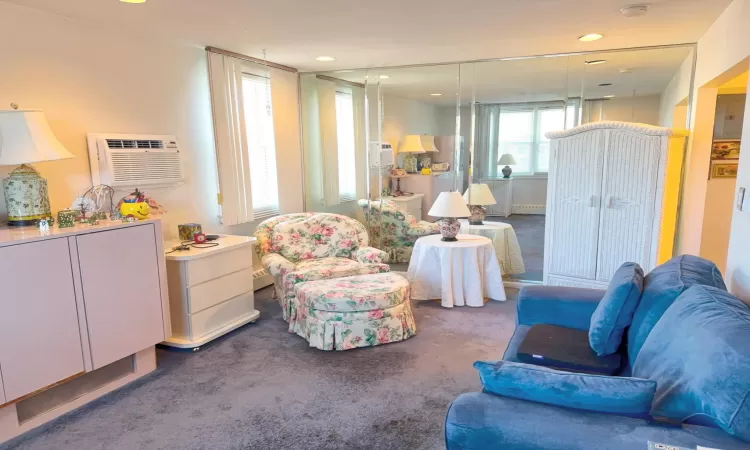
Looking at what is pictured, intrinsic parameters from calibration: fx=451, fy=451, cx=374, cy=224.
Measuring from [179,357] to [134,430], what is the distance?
2.82 feet

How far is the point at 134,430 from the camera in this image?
7.58ft

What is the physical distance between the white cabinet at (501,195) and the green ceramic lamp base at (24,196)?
3.77 m

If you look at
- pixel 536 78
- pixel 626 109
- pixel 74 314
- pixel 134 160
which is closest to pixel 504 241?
pixel 536 78

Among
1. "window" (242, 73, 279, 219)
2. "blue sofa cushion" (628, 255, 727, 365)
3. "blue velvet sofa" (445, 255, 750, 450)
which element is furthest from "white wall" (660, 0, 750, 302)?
"window" (242, 73, 279, 219)

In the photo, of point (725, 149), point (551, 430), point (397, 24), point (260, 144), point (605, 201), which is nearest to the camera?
point (551, 430)

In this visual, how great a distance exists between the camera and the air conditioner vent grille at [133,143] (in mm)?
3134

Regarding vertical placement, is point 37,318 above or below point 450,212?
below

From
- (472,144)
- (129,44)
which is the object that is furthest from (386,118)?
(129,44)

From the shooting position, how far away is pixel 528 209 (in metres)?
4.70

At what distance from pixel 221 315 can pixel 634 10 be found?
349cm

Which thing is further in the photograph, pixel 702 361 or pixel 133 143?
pixel 133 143

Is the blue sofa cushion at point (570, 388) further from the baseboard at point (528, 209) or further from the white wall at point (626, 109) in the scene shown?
the white wall at point (626, 109)

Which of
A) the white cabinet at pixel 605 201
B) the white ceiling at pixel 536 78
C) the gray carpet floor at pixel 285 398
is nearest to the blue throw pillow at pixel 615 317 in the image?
the gray carpet floor at pixel 285 398

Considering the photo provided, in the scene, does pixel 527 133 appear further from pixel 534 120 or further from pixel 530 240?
pixel 530 240
